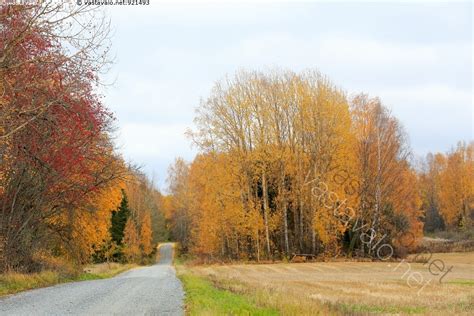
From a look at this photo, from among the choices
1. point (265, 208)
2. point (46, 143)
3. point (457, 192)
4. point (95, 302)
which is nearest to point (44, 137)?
point (46, 143)

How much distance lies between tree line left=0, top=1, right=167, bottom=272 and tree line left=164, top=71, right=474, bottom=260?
50.5 feet

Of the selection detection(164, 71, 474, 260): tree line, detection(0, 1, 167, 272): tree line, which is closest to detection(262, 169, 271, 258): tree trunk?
detection(164, 71, 474, 260): tree line

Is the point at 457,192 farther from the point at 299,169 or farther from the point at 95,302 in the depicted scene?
the point at 95,302

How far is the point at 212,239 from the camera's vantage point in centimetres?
4928

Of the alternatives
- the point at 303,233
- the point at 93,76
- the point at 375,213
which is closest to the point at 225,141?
the point at 303,233

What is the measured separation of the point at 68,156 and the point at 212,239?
28.7 m

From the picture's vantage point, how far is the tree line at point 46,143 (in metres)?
12.6

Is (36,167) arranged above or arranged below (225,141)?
below

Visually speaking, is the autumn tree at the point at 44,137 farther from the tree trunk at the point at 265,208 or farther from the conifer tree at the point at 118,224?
the conifer tree at the point at 118,224

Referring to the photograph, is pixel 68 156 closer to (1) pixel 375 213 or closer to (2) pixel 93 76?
(2) pixel 93 76

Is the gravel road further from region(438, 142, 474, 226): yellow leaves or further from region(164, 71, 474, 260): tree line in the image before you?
region(438, 142, 474, 226): yellow leaves

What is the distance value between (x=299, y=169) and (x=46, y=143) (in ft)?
92.0

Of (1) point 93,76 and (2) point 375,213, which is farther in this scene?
(2) point 375,213

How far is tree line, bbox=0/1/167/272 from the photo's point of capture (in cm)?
1261
